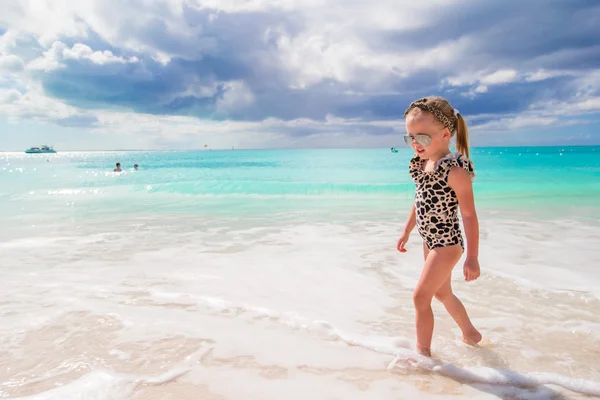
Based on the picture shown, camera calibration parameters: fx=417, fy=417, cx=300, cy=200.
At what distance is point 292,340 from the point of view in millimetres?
Result: 3404

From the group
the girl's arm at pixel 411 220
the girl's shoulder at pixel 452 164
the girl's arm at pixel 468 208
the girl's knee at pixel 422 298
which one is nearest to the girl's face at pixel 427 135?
the girl's shoulder at pixel 452 164

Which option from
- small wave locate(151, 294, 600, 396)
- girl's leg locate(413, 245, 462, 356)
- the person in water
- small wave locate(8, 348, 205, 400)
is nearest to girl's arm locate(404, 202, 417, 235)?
the person in water

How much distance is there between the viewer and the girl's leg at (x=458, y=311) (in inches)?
124

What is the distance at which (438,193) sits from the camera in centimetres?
294

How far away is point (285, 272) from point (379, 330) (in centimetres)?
195

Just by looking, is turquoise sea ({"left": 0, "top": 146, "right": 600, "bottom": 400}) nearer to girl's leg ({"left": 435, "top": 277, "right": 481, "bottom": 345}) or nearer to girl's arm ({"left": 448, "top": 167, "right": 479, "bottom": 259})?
girl's leg ({"left": 435, "top": 277, "right": 481, "bottom": 345})

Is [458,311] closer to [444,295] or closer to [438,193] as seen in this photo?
[444,295]

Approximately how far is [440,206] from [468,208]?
9.1 inches

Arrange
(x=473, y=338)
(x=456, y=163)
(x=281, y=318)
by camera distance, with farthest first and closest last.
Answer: (x=281, y=318) < (x=473, y=338) < (x=456, y=163)

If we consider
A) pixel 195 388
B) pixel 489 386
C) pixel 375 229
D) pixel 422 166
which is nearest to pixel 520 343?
pixel 489 386

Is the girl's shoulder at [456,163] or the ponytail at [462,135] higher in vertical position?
the ponytail at [462,135]

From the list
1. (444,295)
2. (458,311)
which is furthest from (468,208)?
(458,311)

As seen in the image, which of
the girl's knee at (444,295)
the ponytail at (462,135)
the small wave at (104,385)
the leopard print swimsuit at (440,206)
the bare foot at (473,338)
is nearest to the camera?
the small wave at (104,385)

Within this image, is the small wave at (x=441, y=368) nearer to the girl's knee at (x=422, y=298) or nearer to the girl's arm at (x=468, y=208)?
the girl's knee at (x=422, y=298)
